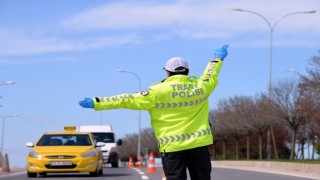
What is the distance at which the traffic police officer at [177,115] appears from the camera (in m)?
7.83

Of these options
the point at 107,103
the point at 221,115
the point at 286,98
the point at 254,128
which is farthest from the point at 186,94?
the point at 221,115

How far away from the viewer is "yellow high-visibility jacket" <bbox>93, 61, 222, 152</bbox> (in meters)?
7.86

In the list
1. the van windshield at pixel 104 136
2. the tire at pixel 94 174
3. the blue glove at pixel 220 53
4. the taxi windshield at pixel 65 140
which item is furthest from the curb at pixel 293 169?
the blue glove at pixel 220 53

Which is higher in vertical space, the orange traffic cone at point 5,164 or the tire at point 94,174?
the tire at point 94,174

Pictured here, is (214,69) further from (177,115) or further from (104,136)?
(104,136)

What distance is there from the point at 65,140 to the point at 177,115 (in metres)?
16.4

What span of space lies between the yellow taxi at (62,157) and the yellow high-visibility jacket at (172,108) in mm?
14749

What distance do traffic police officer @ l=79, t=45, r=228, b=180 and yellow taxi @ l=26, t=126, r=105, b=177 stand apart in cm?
1473

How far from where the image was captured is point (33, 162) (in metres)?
22.4

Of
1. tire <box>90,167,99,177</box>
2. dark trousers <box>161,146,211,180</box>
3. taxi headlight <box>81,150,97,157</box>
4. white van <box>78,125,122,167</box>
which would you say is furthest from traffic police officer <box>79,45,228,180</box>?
white van <box>78,125,122,167</box>

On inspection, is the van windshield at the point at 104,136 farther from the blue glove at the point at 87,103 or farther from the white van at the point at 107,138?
the blue glove at the point at 87,103

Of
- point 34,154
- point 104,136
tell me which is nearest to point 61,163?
point 34,154

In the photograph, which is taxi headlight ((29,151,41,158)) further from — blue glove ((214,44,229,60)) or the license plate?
blue glove ((214,44,229,60))

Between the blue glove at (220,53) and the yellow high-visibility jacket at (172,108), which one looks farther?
the blue glove at (220,53)
